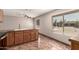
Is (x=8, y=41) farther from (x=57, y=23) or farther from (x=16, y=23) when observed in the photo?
(x=57, y=23)

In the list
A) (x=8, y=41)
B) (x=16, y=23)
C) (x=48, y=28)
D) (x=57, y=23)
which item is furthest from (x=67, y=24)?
(x=8, y=41)

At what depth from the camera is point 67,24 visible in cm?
141

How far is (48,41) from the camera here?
5.41 feet

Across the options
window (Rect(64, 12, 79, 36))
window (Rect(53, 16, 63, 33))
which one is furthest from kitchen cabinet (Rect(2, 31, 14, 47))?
window (Rect(64, 12, 79, 36))

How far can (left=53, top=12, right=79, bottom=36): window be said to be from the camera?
1.40 metres

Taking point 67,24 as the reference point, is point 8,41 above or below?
below

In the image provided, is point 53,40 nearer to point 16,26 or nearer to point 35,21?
point 35,21

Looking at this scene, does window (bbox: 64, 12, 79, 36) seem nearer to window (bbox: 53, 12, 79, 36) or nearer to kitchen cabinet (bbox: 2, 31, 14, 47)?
window (bbox: 53, 12, 79, 36)

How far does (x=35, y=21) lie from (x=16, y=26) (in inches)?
14.0

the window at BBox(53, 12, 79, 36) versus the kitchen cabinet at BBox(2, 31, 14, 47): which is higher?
the window at BBox(53, 12, 79, 36)
